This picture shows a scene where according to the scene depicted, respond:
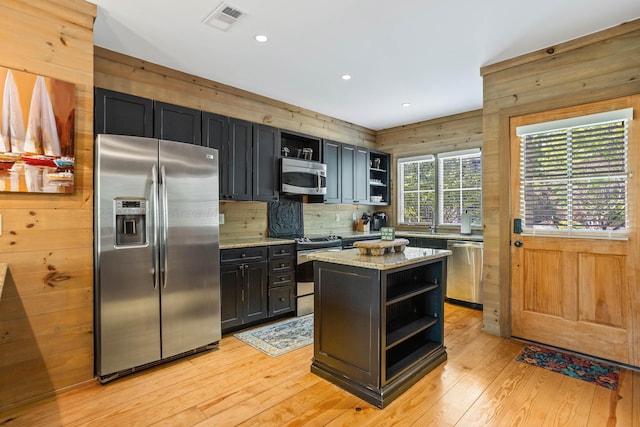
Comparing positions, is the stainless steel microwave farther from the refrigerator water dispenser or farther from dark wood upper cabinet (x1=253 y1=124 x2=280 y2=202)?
the refrigerator water dispenser

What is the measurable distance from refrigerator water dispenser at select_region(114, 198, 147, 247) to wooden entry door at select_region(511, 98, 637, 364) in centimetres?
339

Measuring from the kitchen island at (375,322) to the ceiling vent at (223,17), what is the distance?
1.94 meters

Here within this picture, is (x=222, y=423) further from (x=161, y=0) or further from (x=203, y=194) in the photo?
(x=161, y=0)

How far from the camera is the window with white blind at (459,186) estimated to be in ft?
16.1

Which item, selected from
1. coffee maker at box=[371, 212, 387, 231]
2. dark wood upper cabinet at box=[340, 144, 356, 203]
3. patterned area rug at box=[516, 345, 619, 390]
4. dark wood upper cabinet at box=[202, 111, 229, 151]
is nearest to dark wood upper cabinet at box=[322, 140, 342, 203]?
dark wood upper cabinet at box=[340, 144, 356, 203]

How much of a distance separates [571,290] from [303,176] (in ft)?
10.2

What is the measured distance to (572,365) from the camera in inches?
108

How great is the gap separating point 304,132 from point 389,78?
62.2 inches

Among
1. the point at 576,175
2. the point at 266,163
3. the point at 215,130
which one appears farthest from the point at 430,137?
the point at 215,130

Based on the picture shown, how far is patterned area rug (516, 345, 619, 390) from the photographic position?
2534 mm

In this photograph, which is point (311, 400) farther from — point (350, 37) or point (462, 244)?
point (462, 244)

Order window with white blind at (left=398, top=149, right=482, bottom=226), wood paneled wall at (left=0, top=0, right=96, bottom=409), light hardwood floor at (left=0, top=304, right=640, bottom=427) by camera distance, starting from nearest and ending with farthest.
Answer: light hardwood floor at (left=0, top=304, right=640, bottom=427), wood paneled wall at (left=0, top=0, right=96, bottom=409), window with white blind at (left=398, top=149, right=482, bottom=226)

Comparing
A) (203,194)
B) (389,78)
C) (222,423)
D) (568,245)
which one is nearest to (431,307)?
(568,245)

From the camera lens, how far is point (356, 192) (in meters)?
5.36
